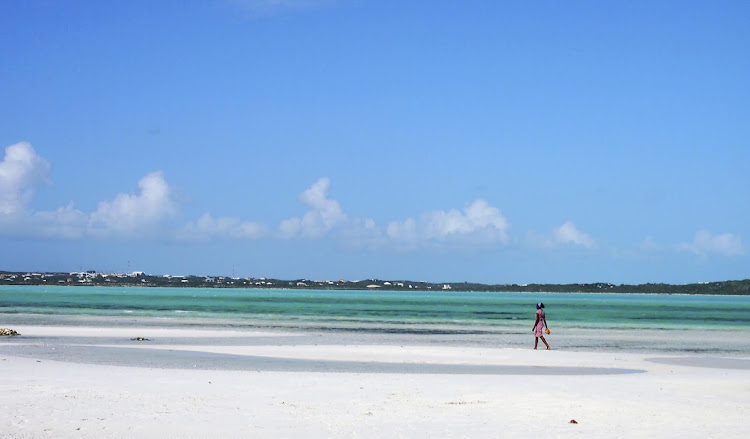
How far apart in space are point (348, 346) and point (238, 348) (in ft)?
18.2

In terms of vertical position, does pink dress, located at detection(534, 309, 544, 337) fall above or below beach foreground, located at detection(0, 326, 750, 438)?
above

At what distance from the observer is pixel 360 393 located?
75.6 feet

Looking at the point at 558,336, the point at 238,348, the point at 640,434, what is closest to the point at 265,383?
the point at 640,434

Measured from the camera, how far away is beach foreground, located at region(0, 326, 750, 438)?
693 inches

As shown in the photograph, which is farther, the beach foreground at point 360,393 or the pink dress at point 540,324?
the pink dress at point 540,324

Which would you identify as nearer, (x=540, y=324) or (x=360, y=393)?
(x=360, y=393)

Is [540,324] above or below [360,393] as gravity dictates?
above

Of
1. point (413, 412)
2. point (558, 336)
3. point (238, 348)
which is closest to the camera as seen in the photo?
point (413, 412)

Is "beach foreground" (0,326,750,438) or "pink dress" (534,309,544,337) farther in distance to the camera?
"pink dress" (534,309,544,337)

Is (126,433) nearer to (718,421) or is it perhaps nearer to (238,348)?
(718,421)

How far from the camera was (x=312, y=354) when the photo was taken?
37.2m

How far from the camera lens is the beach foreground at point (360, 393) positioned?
693 inches

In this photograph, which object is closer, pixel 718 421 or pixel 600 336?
pixel 718 421

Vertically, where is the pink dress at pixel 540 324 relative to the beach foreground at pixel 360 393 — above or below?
above
